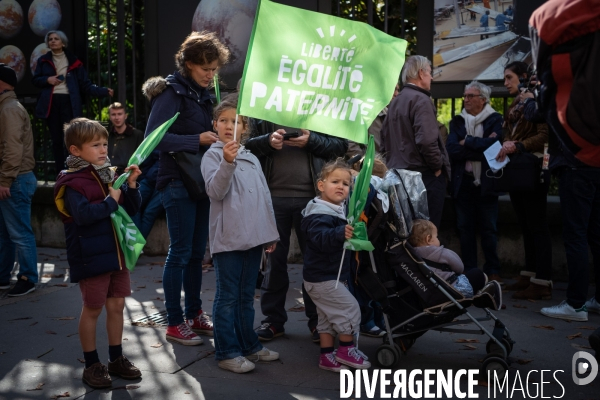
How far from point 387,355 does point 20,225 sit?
13.5ft

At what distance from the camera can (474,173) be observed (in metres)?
7.64

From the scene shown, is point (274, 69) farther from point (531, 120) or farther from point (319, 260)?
point (531, 120)

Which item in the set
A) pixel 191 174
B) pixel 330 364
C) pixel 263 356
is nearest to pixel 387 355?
pixel 330 364

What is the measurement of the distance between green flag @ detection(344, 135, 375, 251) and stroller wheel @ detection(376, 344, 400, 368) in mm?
697

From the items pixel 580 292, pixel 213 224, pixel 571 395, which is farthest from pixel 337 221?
pixel 580 292

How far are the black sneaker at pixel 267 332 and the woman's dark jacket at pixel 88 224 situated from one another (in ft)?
4.48

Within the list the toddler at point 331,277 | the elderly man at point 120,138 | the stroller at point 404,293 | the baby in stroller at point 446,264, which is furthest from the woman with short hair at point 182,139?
the elderly man at point 120,138

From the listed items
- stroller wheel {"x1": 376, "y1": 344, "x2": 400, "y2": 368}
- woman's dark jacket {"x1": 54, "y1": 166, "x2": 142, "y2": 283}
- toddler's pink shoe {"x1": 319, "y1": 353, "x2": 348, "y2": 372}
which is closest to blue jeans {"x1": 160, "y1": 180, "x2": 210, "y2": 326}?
woman's dark jacket {"x1": 54, "y1": 166, "x2": 142, "y2": 283}

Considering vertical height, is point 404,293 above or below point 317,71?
below

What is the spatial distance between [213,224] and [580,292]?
3145 millimetres

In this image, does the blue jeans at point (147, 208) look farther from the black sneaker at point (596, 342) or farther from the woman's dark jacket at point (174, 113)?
the black sneaker at point (596, 342)

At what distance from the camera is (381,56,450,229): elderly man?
22.8 feet

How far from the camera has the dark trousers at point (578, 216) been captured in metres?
6.28

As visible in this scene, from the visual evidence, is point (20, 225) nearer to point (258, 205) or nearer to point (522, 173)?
point (258, 205)
